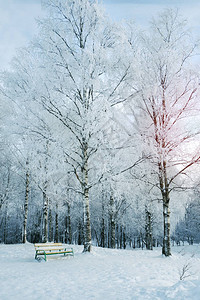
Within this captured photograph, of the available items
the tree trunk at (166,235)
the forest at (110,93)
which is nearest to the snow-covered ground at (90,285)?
the forest at (110,93)

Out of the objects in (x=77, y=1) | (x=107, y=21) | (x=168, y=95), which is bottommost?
(x=168, y=95)

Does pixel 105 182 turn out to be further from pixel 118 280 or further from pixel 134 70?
pixel 134 70

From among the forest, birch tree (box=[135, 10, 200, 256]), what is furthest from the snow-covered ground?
birch tree (box=[135, 10, 200, 256])

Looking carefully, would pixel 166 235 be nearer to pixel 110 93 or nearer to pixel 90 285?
pixel 90 285

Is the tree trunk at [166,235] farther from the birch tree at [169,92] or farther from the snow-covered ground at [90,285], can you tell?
the snow-covered ground at [90,285]

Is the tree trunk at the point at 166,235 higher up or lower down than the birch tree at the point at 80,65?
lower down

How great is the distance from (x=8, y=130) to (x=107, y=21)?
6621 millimetres

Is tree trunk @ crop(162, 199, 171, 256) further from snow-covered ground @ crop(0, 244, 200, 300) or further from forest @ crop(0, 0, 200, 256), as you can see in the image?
snow-covered ground @ crop(0, 244, 200, 300)

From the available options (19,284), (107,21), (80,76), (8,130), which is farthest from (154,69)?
(19,284)

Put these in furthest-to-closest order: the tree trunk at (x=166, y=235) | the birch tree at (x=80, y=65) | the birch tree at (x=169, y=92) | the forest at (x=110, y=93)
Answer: the tree trunk at (x=166, y=235) → the birch tree at (x=169, y=92) → the forest at (x=110, y=93) → the birch tree at (x=80, y=65)

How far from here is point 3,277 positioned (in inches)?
204

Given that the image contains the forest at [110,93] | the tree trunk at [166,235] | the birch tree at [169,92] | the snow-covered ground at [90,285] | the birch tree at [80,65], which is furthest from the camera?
the tree trunk at [166,235]

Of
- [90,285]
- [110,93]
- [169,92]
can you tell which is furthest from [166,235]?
[110,93]

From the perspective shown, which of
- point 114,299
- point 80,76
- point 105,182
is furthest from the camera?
point 105,182
